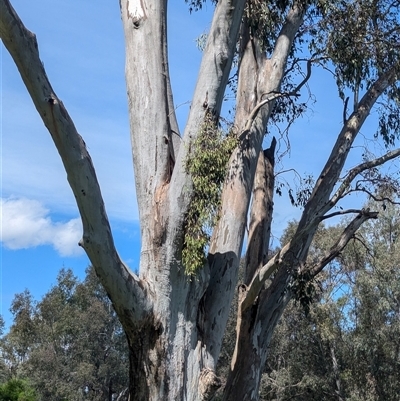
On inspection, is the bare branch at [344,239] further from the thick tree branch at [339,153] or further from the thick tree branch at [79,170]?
the thick tree branch at [79,170]

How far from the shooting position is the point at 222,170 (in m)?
5.63

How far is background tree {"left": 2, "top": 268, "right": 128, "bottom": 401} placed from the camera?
25.9 meters

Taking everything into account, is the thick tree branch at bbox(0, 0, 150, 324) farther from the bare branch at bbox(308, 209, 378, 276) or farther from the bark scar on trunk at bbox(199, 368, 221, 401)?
the bare branch at bbox(308, 209, 378, 276)

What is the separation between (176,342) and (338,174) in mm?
3617

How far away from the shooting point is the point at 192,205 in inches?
211

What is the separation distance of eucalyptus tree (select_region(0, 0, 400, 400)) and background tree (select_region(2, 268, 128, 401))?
1902 centimetres

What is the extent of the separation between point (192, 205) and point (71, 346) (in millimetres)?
23618

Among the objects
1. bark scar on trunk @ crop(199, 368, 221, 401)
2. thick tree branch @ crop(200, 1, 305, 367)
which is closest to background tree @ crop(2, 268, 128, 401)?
thick tree branch @ crop(200, 1, 305, 367)

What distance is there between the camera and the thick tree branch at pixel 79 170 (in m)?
4.23

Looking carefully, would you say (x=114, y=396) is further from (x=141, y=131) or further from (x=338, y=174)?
(x=141, y=131)

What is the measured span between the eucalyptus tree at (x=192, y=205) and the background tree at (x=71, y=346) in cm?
1902

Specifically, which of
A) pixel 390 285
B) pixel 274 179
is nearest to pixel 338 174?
pixel 274 179

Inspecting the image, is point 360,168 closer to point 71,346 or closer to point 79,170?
point 79,170

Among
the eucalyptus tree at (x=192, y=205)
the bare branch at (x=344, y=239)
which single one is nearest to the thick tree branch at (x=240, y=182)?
the eucalyptus tree at (x=192, y=205)
